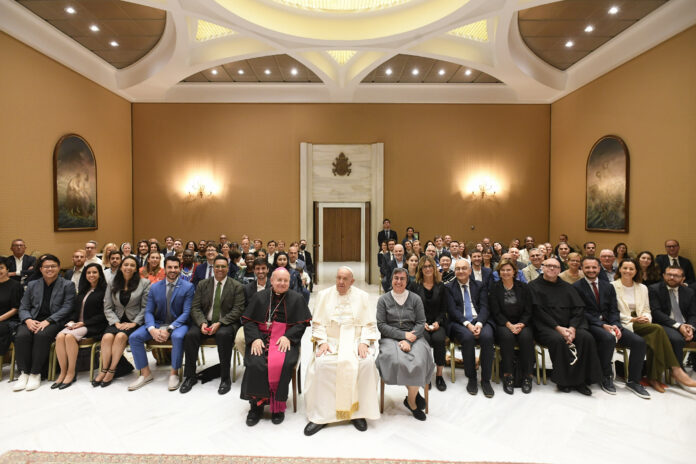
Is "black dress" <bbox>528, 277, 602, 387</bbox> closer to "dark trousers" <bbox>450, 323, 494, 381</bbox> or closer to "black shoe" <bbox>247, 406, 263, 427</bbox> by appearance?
"dark trousers" <bbox>450, 323, 494, 381</bbox>

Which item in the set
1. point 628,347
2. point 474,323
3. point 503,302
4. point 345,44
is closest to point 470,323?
point 474,323

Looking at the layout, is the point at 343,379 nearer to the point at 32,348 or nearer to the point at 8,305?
the point at 32,348

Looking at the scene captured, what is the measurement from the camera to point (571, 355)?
3934 millimetres

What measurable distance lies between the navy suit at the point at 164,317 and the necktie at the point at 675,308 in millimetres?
5972

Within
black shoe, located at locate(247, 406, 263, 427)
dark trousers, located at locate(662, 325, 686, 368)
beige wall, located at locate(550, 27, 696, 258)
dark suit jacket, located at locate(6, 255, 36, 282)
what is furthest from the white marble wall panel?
black shoe, located at locate(247, 406, 263, 427)

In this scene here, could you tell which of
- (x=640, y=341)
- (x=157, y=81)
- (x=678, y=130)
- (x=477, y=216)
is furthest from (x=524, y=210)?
(x=157, y=81)

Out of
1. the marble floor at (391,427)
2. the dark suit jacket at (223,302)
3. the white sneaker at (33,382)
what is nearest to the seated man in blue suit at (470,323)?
the marble floor at (391,427)

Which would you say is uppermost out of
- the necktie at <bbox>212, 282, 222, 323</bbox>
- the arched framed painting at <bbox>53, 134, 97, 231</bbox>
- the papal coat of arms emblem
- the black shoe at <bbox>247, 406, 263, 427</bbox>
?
the papal coat of arms emblem

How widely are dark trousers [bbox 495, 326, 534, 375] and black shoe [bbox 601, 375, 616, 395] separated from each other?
824 millimetres

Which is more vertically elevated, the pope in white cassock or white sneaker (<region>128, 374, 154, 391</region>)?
the pope in white cassock

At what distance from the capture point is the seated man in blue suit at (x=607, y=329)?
3947 mm

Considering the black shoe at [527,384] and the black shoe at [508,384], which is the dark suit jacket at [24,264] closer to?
the black shoe at [508,384]

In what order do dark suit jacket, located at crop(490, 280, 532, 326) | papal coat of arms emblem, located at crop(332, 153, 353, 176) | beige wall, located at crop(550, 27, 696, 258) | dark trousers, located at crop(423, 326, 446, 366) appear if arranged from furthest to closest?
papal coat of arms emblem, located at crop(332, 153, 353, 176)
beige wall, located at crop(550, 27, 696, 258)
dark suit jacket, located at crop(490, 280, 532, 326)
dark trousers, located at crop(423, 326, 446, 366)

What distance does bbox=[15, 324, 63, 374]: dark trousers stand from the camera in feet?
13.2
